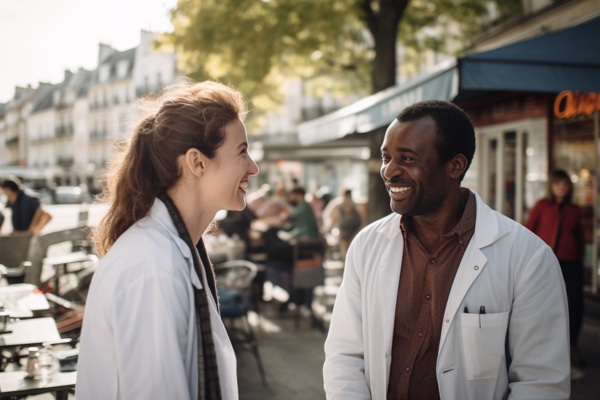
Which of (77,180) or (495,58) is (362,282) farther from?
(77,180)

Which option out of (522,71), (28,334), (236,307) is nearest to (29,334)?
(28,334)

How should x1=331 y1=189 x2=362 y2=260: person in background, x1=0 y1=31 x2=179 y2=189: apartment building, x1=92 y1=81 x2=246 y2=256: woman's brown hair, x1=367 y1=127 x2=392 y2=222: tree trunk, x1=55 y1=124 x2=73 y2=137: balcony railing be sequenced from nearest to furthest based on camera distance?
1. x1=92 y1=81 x2=246 y2=256: woman's brown hair
2. x1=367 y1=127 x2=392 y2=222: tree trunk
3. x1=331 y1=189 x2=362 y2=260: person in background
4. x1=0 y1=31 x2=179 y2=189: apartment building
5. x1=55 y1=124 x2=73 y2=137: balcony railing

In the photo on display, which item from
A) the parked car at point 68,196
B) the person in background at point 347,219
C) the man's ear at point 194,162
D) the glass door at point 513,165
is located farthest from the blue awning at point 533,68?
the parked car at point 68,196

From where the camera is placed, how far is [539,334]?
212 cm

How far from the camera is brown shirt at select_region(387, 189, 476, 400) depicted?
222 centimetres

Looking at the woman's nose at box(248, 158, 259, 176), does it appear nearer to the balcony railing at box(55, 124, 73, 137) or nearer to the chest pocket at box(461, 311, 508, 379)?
the chest pocket at box(461, 311, 508, 379)

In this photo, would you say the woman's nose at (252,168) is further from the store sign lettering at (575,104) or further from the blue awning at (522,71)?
the store sign lettering at (575,104)

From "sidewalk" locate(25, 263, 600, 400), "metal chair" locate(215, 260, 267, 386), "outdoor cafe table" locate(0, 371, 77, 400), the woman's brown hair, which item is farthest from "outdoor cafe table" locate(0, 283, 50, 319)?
the woman's brown hair

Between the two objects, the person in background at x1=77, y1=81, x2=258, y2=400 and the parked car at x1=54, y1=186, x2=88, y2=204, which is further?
the parked car at x1=54, y1=186, x2=88, y2=204

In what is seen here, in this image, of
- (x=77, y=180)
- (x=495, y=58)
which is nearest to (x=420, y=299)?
(x=495, y=58)

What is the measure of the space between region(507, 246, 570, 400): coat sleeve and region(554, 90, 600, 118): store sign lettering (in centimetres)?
687

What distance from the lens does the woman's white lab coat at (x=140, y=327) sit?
161 cm

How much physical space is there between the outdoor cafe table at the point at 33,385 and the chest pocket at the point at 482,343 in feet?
5.93

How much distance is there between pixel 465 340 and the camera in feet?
7.04
